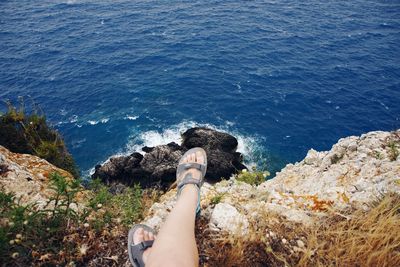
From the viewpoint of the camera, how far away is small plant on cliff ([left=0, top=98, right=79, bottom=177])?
1461cm

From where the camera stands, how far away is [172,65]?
149 feet

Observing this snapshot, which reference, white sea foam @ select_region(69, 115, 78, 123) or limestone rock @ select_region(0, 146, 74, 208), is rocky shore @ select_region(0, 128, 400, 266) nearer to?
limestone rock @ select_region(0, 146, 74, 208)

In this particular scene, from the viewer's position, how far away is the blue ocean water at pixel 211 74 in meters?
34.3

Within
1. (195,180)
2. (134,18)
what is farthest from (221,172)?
(134,18)

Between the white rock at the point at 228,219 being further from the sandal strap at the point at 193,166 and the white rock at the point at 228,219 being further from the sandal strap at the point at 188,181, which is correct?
the sandal strap at the point at 193,166

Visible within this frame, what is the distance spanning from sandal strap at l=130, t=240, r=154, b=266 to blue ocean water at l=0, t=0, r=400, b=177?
27097mm

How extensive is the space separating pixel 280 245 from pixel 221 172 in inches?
967

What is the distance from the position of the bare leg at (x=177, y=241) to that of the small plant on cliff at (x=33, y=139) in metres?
11.5

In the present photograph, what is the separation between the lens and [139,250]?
4.58 m

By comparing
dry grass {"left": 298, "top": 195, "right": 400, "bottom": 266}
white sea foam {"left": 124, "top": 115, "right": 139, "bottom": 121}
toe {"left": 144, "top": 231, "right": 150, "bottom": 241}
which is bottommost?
white sea foam {"left": 124, "top": 115, "right": 139, "bottom": 121}

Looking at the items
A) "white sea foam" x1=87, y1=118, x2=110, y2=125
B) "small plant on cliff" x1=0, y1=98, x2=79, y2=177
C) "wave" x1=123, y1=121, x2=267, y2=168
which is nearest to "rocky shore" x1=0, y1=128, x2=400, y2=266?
"small plant on cliff" x1=0, y1=98, x2=79, y2=177

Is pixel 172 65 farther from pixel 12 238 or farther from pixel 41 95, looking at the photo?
pixel 12 238

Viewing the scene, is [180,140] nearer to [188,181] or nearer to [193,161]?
[193,161]

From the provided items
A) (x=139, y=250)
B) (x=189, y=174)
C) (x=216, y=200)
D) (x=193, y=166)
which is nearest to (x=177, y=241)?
(x=139, y=250)
